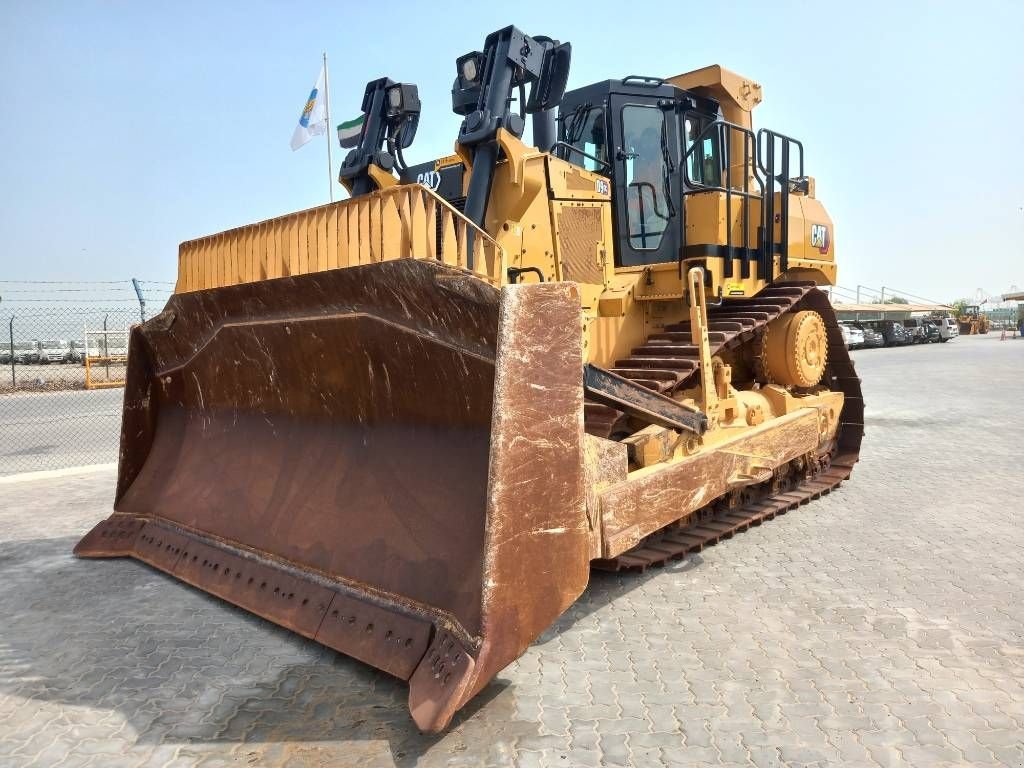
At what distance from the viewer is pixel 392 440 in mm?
3566

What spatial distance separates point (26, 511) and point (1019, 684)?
6.87m

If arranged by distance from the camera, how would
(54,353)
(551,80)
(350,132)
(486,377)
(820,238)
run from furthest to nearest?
(54,353)
(820,238)
(350,132)
(551,80)
(486,377)

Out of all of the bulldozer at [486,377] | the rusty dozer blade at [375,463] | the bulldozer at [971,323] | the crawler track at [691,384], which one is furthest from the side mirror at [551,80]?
the bulldozer at [971,323]

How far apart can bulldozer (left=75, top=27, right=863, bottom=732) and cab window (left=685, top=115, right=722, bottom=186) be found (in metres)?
0.03

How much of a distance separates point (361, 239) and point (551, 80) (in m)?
1.94

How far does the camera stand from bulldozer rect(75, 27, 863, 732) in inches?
112

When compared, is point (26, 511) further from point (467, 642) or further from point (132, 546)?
point (467, 642)

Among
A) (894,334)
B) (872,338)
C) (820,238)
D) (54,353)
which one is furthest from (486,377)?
(894,334)

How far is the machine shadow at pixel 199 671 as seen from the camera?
274 cm

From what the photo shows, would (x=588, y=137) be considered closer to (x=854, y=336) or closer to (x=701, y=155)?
(x=701, y=155)

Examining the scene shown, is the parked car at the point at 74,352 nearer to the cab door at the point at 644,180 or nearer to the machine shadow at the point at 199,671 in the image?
the machine shadow at the point at 199,671

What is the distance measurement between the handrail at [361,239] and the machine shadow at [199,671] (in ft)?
5.55

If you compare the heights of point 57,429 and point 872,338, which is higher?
point 872,338

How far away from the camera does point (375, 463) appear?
3594 mm
